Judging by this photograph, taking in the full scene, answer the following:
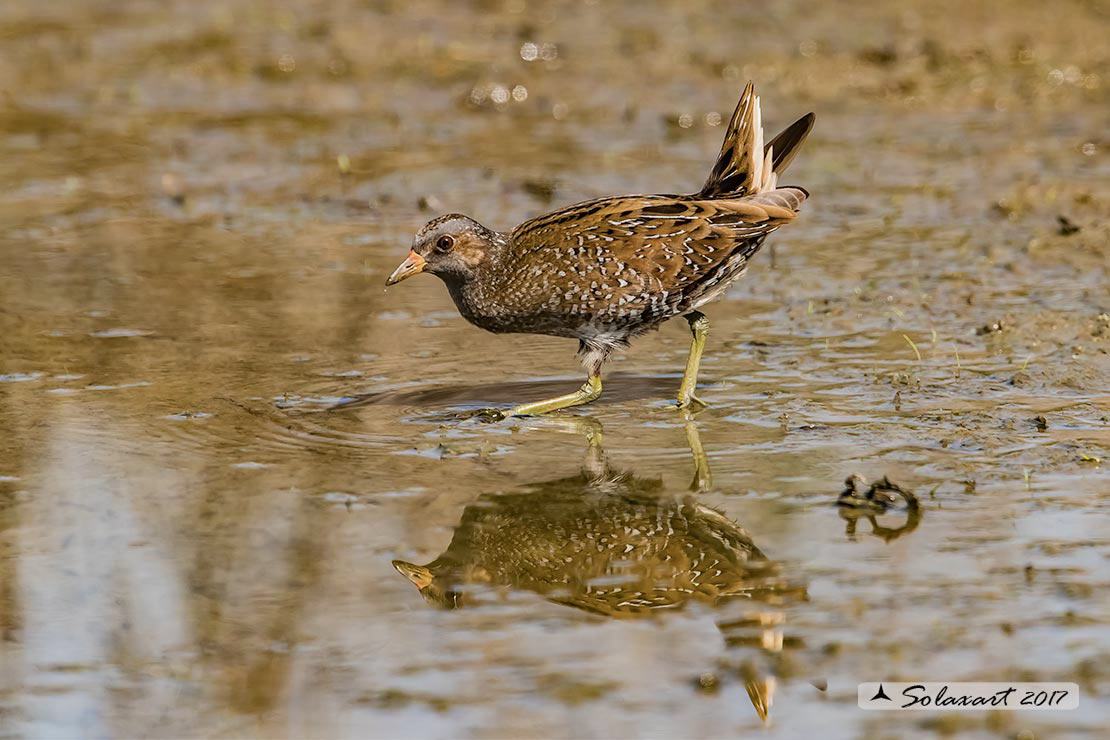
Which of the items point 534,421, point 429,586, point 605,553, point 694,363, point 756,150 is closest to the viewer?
point 429,586

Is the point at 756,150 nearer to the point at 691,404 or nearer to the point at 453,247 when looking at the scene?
the point at 691,404

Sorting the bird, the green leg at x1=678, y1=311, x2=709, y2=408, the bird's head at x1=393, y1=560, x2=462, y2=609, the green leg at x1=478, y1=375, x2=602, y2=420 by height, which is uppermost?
the bird

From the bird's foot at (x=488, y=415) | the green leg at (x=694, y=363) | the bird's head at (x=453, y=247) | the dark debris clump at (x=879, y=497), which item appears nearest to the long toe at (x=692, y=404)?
the green leg at (x=694, y=363)

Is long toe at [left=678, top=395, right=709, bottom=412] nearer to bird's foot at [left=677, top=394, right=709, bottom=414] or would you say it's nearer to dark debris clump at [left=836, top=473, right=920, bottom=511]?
bird's foot at [left=677, top=394, right=709, bottom=414]

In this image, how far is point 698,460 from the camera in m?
6.14

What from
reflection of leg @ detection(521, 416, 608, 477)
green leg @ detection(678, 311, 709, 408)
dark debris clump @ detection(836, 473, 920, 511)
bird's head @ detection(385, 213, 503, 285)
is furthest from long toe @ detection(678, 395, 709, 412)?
dark debris clump @ detection(836, 473, 920, 511)

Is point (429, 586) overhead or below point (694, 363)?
below

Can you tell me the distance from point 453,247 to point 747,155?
1.40 m

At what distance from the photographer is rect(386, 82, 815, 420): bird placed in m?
6.87

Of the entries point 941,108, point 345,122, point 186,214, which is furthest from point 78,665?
point 941,108

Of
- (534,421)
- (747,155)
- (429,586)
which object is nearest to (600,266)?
(534,421)

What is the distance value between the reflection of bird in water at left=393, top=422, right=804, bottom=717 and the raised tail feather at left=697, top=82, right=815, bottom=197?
1.92 meters

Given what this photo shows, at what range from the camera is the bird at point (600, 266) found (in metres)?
6.87

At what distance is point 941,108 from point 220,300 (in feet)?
21.4
